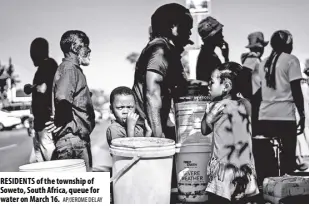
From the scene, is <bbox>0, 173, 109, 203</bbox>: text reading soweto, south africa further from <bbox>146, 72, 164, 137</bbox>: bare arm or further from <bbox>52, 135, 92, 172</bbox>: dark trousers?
<bbox>146, 72, 164, 137</bbox>: bare arm

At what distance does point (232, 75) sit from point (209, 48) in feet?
2.01

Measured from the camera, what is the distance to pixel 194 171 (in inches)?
151

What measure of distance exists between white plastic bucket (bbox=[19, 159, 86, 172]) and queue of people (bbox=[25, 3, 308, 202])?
12 centimetres

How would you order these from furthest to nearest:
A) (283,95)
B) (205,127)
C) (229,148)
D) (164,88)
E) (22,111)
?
(283,95), (22,111), (164,88), (205,127), (229,148)

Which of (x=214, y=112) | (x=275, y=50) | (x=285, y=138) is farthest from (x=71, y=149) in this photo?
(x=275, y=50)

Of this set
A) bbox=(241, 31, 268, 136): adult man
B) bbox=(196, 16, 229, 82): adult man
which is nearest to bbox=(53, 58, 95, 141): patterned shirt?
bbox=(196, 16, 229, 82): adult man

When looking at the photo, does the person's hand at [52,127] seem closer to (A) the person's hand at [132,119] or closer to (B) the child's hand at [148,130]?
(A) the person's hand at [132,119]

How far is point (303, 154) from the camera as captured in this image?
4.20m

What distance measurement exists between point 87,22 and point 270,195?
8.49 ft

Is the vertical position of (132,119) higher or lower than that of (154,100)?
lower

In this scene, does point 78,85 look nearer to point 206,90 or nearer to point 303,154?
point 206,90

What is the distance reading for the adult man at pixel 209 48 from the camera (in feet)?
13.8

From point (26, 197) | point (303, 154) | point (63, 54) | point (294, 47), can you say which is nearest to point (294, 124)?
point (303, 154)
